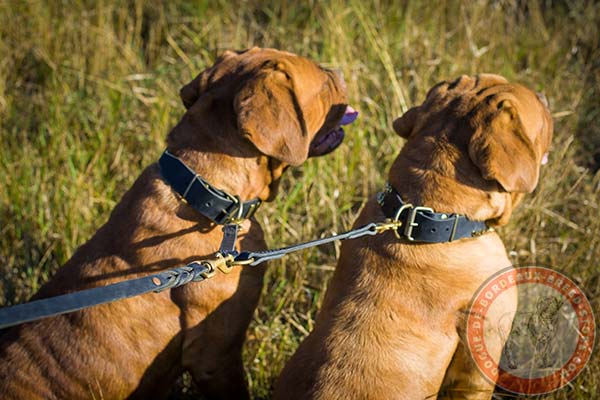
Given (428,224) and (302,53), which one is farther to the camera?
(302,53)

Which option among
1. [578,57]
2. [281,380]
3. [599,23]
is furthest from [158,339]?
[599,23]

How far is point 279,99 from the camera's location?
3.34m

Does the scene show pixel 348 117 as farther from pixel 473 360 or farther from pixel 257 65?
pixel 473 360

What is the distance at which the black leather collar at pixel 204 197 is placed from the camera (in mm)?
3363

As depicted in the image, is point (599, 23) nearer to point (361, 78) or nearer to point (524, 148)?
point (361, 78)

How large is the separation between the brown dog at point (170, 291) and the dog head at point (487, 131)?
579 millimetres

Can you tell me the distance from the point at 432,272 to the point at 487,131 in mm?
644

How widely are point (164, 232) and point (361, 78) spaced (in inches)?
115

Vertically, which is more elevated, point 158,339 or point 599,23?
point 158,339

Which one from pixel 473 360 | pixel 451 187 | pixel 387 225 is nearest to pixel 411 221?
pixel 387 225

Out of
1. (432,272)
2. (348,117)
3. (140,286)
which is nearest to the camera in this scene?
(140,286)

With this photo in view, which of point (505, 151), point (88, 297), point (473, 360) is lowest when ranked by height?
point (473, 360)

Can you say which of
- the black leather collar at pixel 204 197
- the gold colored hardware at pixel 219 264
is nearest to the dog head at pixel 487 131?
the black leather collar at pixel 204 197

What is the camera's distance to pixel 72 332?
11.4 feet
